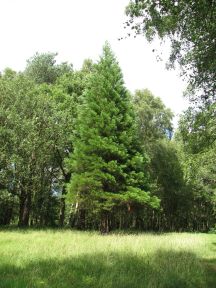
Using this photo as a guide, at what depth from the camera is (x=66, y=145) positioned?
101 feet

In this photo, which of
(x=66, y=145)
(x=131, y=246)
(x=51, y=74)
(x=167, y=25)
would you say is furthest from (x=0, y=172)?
(x=51, y=74)

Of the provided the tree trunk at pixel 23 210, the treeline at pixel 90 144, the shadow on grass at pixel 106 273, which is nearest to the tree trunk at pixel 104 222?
the treeline at pixel 90 144

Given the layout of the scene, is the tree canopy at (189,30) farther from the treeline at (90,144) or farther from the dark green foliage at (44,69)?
the dark green foliage at (44,69)

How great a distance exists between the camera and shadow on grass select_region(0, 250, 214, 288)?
8.05 metres

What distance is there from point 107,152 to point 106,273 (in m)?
14.9

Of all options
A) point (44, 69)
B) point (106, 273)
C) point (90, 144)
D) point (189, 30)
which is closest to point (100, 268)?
point (106, 273)

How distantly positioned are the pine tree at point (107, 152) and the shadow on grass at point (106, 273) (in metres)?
11.0

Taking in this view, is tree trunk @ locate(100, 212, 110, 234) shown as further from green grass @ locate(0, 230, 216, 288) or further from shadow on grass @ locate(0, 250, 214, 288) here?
shadow on grass @ locate(0, 250, 214, 288)

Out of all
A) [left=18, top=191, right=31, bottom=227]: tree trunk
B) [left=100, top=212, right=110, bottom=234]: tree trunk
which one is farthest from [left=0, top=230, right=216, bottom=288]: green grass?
[left=18, top=191, right=31, bottom=227]: tree trunk

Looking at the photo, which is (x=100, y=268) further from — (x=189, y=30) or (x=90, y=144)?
(x=90, y=144)

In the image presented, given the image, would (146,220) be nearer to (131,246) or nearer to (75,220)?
(75,220)

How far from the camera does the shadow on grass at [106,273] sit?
805 centimetres

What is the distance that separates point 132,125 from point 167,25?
1593cm

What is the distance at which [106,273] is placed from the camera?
932cm
